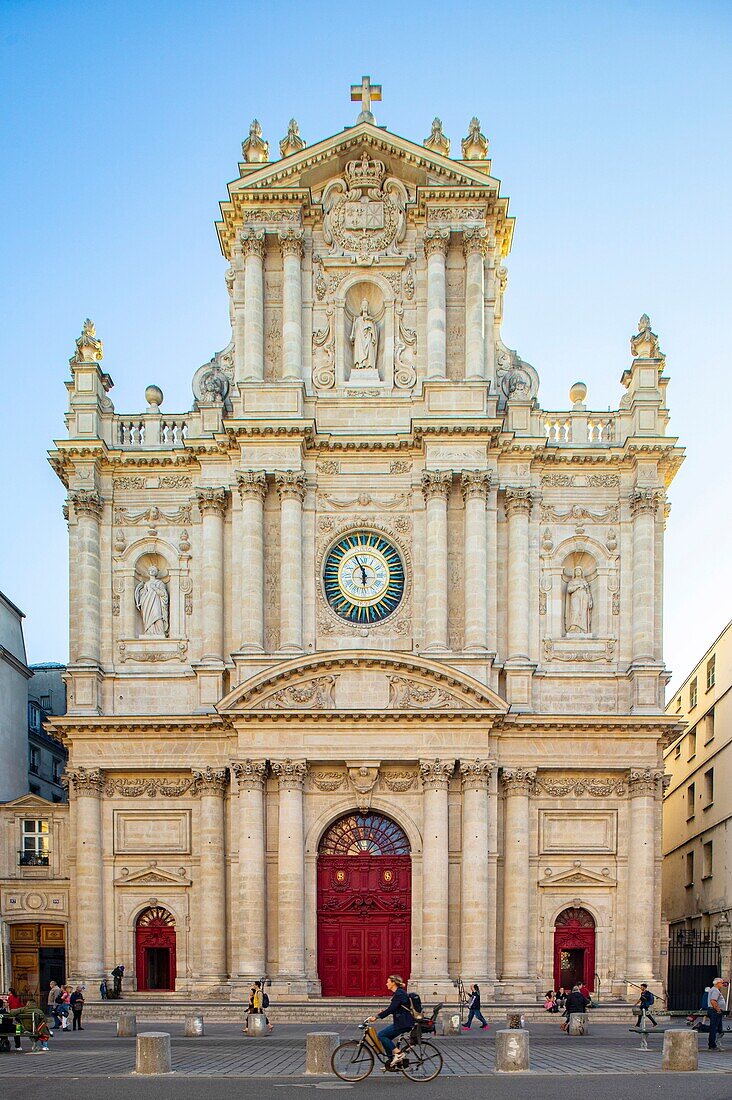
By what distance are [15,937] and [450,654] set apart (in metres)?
18.0

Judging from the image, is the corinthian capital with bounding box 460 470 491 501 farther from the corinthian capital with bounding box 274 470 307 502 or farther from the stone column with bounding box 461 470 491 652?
the corinthian capital with bounding box 274 470 307 502

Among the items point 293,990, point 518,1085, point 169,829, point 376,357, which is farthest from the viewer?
point 376,357

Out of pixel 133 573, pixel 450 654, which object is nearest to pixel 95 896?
pixel 133 573

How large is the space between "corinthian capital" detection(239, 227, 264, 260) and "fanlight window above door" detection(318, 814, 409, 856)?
784 inches

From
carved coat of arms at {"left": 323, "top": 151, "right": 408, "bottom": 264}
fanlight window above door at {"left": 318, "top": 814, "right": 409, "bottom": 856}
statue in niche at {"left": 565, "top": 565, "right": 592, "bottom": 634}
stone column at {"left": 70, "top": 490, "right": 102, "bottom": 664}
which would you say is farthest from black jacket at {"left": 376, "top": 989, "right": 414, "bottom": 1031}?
carved coat of arms at {"left": 323, "top": 151, "right": 408, "bottom": 264}

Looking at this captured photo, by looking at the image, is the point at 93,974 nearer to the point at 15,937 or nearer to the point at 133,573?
the point at 15,937

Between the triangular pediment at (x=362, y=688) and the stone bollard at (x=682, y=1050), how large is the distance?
53.6 feet

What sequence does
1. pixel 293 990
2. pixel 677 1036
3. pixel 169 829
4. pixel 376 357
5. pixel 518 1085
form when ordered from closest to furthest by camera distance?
pixel 518 1085
pixel 677 1036
pixel 293 990
pixel 169 829
pixel 376 357

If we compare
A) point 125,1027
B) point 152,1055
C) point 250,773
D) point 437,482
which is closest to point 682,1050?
point 152,1055

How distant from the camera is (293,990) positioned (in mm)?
38438

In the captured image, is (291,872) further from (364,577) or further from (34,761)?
(34,761)

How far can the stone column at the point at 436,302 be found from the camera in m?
43.0

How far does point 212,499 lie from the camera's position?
42781mm

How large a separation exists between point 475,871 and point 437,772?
3345 millimetres
